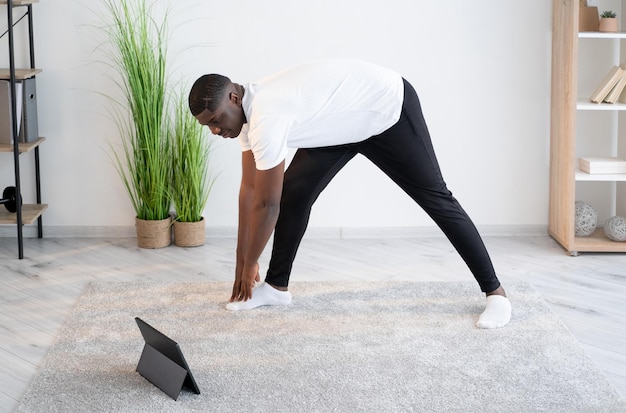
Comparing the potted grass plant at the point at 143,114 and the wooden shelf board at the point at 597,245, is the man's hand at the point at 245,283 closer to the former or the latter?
the potted grass plant at the point at 143,114

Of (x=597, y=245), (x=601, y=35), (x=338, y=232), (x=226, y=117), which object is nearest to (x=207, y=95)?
(x=226, y=117)

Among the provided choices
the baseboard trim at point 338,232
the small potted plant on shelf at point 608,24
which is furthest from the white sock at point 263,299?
the small potted plant on shelf at point 608,24

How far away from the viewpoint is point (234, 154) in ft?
14.1

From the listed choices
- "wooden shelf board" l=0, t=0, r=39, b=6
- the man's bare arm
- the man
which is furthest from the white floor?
"wooden shelf board" l=0, t=0, r=39, b=6

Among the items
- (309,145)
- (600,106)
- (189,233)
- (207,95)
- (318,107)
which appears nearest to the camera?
(207,95)

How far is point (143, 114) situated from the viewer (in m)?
4.01

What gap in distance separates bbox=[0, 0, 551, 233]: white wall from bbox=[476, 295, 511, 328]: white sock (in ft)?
3.83

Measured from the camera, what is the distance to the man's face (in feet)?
9.14

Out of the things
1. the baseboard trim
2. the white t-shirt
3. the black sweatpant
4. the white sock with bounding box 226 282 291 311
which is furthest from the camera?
the baseboard trim

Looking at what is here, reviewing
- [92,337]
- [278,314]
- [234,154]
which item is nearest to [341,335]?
[278,314]

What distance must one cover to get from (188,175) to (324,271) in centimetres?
76

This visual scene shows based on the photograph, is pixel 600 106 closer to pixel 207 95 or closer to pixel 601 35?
pixel 601 35

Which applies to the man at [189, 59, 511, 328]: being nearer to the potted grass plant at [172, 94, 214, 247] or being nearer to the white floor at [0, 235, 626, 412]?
the white floor at [0, 235, 626, 412]

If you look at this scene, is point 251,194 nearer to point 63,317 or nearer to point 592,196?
point 63,317
